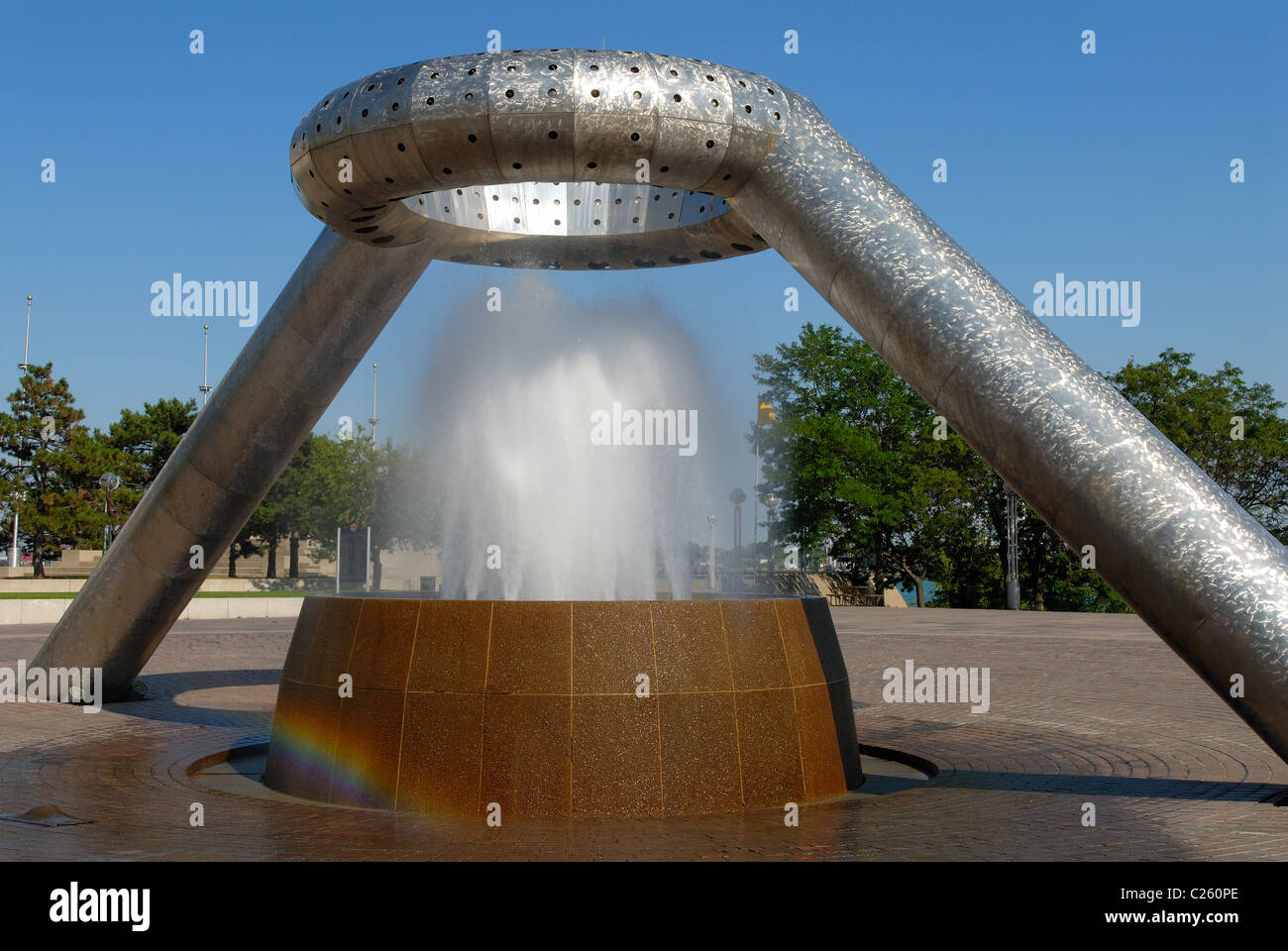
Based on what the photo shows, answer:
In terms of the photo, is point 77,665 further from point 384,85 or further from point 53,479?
point 53,479

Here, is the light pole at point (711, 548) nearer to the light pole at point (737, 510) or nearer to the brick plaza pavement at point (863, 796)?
the light pole at point (737, 510)

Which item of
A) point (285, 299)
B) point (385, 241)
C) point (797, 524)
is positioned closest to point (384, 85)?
point (385, 241)

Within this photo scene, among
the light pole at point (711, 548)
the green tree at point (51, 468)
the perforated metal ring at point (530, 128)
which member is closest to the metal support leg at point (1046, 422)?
the perforated metal ring at point (530, 128)

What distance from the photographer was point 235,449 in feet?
42.9

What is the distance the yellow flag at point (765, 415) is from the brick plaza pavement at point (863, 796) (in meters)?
36.0

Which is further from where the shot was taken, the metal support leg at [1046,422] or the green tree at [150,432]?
the green tree at [150,432]

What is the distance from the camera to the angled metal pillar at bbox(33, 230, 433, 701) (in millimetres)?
12023

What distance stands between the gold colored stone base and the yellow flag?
44.4m

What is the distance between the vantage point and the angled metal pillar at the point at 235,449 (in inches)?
473

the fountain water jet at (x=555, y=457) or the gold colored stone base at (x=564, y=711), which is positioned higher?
the fountain water jet at (x=555, y=457)

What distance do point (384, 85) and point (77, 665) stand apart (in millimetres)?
9631

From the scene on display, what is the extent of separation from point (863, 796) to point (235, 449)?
301 inches

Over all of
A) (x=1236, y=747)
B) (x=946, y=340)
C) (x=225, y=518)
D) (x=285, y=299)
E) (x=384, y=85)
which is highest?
(x=384, y=85)

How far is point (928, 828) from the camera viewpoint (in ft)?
28.2
